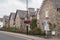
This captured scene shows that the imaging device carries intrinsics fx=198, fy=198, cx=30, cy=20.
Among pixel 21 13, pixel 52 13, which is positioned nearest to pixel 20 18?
pixel 21 13

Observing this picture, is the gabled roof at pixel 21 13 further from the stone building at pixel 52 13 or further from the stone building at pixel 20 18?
the stone building at pixel 52 13

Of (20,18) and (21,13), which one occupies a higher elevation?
(21,13)

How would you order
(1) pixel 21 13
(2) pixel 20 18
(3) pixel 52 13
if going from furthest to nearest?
(1) pixel 21 13
(2) pixel 20 18
(3) pixel 52 13

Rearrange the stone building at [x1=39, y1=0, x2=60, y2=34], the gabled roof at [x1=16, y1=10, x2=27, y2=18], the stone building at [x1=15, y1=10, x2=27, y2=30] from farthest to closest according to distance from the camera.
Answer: the gabled roof at [x1=16, y1=10, x2=27, y2=18] < the stone building at [x1=15, y1=10, x2=27, y2=30] < the stone building at [x1=39, y1=0, x2=60, y2=34]

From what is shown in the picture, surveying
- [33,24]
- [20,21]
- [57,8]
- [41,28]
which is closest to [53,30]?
[57,8]

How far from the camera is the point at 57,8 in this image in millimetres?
42469

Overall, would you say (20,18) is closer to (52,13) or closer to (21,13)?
(21,13)

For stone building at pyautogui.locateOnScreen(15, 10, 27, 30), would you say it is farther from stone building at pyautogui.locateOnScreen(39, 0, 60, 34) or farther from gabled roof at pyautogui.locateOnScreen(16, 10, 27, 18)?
stone building at pyautogui.locateOnScreen(39, 0, 60, 34)

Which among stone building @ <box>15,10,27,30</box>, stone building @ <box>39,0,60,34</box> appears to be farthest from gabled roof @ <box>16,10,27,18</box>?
stone building @ <box>39,0,60,34</box>

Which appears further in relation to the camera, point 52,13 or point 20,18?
point 20,18

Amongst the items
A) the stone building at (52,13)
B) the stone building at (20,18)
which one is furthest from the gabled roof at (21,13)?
the stone building at (52,13)

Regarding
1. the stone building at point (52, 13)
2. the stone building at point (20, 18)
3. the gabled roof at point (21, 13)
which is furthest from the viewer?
the gabled roof at point (21, 13)

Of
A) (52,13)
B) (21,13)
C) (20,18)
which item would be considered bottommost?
(20,18)

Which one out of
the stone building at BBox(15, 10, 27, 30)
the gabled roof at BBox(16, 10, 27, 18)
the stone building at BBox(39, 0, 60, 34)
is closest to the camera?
the stone building at BBox(39, 0, 60, 34)
